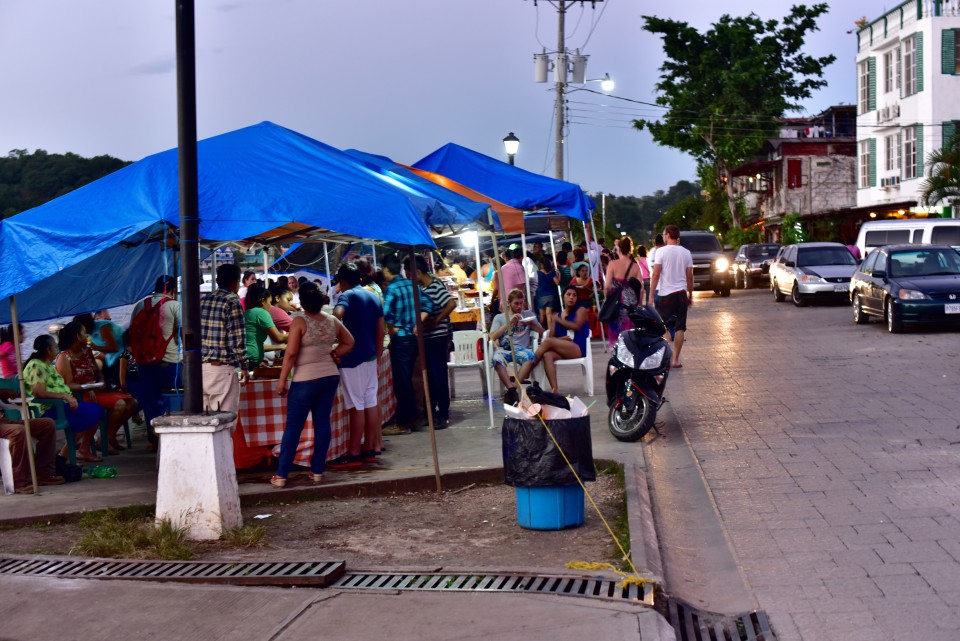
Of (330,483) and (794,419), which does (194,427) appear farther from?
(794,419)

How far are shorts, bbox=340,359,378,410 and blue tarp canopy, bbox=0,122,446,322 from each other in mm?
1636

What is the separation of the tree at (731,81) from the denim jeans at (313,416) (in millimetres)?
48535

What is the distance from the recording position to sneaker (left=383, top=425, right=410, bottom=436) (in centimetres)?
1149

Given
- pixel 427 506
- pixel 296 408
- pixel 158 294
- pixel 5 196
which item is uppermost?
pixel 5 196

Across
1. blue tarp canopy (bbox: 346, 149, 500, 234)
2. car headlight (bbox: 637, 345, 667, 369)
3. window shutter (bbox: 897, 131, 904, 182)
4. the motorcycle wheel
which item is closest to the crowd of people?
blue tarp canopy (bbox: 346, 149, 500, 234)

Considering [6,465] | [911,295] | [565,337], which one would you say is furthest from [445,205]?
[911,295]

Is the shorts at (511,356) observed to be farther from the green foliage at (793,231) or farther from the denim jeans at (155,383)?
the green foliage at (793,231)

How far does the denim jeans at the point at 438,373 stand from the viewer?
11.5 meters

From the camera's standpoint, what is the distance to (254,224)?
8.11 m

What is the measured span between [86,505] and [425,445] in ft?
11.2

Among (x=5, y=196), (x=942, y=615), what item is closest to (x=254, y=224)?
(x=942, y=615)

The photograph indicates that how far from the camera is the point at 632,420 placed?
10.4 metres

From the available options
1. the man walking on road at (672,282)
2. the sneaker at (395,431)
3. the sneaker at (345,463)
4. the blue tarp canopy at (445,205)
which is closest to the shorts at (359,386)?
the sneaker at (345,463)

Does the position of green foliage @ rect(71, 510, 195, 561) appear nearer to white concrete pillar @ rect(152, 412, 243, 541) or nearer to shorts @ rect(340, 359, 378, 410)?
white concrete pillar @ rect(152, 412, 243, 541)
